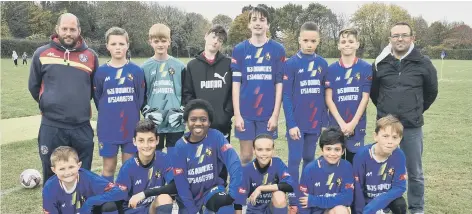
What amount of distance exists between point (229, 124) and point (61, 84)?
1.77m

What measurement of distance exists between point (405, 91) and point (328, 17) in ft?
236

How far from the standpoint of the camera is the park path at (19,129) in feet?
25.2

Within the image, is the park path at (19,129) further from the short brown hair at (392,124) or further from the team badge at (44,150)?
the short brown hair at (392,124)

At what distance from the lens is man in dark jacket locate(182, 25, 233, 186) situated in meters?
4.29

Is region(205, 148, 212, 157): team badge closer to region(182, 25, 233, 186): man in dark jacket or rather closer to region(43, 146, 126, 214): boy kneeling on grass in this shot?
region(182, 25, 233, 186): man in dark jacket

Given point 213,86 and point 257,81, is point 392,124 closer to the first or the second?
point 257,81

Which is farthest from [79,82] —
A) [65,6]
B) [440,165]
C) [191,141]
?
[65,6]

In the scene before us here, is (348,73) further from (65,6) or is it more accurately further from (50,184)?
(65,6)

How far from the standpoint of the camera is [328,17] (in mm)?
72625

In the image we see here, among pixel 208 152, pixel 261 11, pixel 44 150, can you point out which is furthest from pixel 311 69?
pixel 44 150

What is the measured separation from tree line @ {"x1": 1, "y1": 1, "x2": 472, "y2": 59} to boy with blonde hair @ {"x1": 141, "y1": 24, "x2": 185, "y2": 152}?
43.1m

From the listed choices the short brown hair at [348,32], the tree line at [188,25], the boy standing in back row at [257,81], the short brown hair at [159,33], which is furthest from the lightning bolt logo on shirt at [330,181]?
the tree line at [188,25]

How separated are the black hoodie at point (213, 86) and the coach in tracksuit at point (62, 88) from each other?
105 centimetres

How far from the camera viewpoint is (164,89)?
4.29 meters
